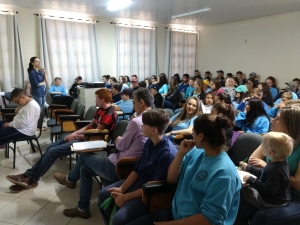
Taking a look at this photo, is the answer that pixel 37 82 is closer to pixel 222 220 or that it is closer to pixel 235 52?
pixel 222 220

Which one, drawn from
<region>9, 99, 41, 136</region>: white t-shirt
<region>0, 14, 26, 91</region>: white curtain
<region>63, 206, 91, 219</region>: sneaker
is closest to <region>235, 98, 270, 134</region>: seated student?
<region>63, 206, 91, 219</region>: sneaker

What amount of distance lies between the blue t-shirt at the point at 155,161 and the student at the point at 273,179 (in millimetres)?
477

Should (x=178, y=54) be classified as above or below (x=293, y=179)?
above

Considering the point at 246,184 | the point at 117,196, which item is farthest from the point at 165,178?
the point at 246,184

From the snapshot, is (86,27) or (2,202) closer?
(2,202)

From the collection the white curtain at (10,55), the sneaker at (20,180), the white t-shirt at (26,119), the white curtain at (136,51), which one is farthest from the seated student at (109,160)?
the white curtain at (136,51)

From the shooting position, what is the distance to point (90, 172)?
2.12 m

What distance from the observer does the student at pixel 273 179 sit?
1.40 meters

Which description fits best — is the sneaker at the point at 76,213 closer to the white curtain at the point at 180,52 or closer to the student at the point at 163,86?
the student at the point at 163,86

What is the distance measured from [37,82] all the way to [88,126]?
114 inches

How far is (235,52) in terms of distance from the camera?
313 inches

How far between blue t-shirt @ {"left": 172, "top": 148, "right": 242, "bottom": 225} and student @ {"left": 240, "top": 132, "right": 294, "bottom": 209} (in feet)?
1.07

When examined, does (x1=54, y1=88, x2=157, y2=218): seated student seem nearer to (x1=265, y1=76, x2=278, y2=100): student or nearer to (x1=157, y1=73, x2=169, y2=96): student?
(x1=157, y1=73, x2=169, y2=96): student

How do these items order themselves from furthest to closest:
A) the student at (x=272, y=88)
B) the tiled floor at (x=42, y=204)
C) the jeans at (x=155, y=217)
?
the student at (x=272, y=88) < the tiled floor at (x=42, y=204) < the jeans at (x=155, y=217)
